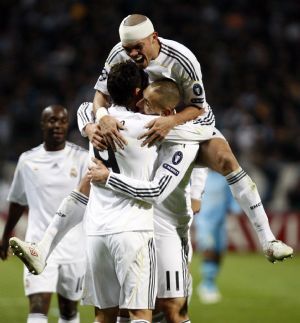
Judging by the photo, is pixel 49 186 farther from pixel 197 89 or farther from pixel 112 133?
pixel 112 133

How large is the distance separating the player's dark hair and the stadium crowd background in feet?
Result: 32.8

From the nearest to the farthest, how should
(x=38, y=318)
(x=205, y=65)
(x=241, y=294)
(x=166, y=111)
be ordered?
(x=166, y=111), (x=38, y=318), (x=241, y=294), (x=205, y=65)

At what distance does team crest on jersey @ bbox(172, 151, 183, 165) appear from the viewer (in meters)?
6.40

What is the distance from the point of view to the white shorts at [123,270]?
6.18 meters

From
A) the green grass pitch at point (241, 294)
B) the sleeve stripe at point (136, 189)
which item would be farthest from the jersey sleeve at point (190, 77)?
the green grass pitch at point (241, 294)

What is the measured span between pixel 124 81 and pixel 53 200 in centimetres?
221

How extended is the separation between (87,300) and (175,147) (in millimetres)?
1190

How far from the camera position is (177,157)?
642 centimetres

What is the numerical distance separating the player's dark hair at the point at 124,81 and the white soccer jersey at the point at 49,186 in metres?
1.97

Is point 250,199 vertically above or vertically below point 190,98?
below

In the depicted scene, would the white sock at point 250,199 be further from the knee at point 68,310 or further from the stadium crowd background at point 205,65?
the stadium crowd background at point 205,65

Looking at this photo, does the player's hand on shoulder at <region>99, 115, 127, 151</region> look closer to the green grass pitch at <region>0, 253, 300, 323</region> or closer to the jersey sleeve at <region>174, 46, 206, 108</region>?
the jersey sleeve at <region>174, 46, 206, 108</region>

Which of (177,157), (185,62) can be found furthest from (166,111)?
(177,157)

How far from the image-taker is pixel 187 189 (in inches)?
272
